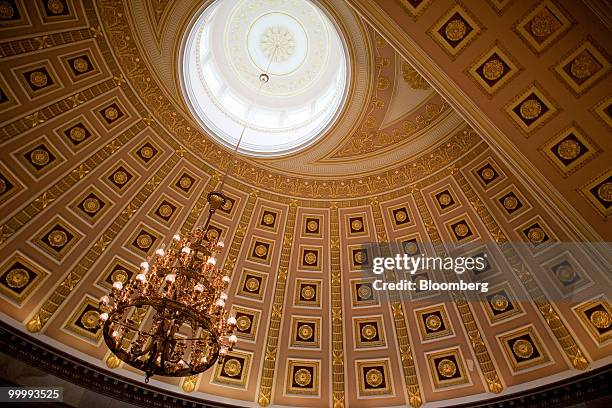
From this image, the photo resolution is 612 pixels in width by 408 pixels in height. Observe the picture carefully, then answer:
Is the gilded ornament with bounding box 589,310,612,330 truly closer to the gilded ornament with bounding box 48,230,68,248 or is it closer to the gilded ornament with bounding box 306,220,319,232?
the gilded ornament with bounding box 306,220,319,232

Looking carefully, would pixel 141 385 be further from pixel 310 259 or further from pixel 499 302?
pixel 499 302

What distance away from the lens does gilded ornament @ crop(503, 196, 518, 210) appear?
35.3ft

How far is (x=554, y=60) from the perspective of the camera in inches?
252

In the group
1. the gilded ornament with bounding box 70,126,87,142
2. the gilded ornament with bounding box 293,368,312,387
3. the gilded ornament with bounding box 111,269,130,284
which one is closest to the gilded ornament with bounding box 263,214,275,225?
the gilded ornament with bounding box 111,269,130,284

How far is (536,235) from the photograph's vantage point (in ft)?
35.0

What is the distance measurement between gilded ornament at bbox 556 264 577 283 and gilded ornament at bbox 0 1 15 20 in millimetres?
13906

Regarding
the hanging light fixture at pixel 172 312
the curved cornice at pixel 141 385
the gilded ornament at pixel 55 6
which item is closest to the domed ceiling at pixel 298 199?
the gilded ornament at pixel 55 6

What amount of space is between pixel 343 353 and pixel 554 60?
944 centimetres

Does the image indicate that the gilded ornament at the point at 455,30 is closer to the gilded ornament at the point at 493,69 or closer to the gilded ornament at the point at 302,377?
the gilded ornament at the point at 493,69

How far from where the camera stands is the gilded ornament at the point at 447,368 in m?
11.4

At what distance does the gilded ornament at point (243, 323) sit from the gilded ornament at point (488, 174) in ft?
26.4

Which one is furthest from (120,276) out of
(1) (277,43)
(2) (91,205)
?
(1) (277,43)

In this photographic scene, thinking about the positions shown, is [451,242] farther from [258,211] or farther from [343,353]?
[258,211]

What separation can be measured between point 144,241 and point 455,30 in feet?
32.1
